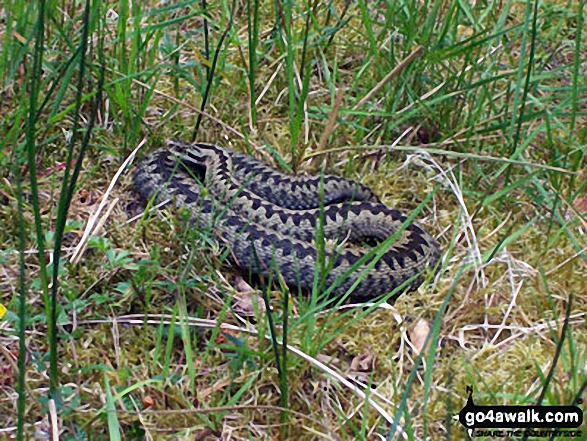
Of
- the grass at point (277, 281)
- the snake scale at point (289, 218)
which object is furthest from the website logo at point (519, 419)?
the snake scale at point (289, 218)

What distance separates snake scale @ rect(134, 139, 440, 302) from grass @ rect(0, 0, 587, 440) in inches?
4.7

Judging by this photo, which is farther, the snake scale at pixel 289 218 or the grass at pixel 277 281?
the snake scale at pixel 289 218

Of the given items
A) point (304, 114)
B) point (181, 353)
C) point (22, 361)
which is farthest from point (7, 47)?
point (22, 361)

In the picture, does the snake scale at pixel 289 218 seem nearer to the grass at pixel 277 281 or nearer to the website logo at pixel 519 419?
the grass at pixel 277 281

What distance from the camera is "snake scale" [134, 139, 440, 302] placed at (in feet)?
13.9

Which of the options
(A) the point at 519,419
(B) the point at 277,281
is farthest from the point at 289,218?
(A) the point at 519,419

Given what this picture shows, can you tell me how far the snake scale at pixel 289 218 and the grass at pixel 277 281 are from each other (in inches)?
4.7

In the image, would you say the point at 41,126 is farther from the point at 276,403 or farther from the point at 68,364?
the point at 276,403

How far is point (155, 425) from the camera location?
3.16 meters

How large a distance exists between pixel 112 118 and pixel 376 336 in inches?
83.5

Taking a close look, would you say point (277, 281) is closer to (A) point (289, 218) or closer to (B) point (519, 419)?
(A) point (289, 218)

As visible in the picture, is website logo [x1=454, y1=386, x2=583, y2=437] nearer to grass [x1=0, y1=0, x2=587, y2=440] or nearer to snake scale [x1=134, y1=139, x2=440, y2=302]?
grass [x1=0, y1=0, x2=587, y2=440]

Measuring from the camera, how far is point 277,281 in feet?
13.8

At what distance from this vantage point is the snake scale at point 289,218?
4.22 meters
